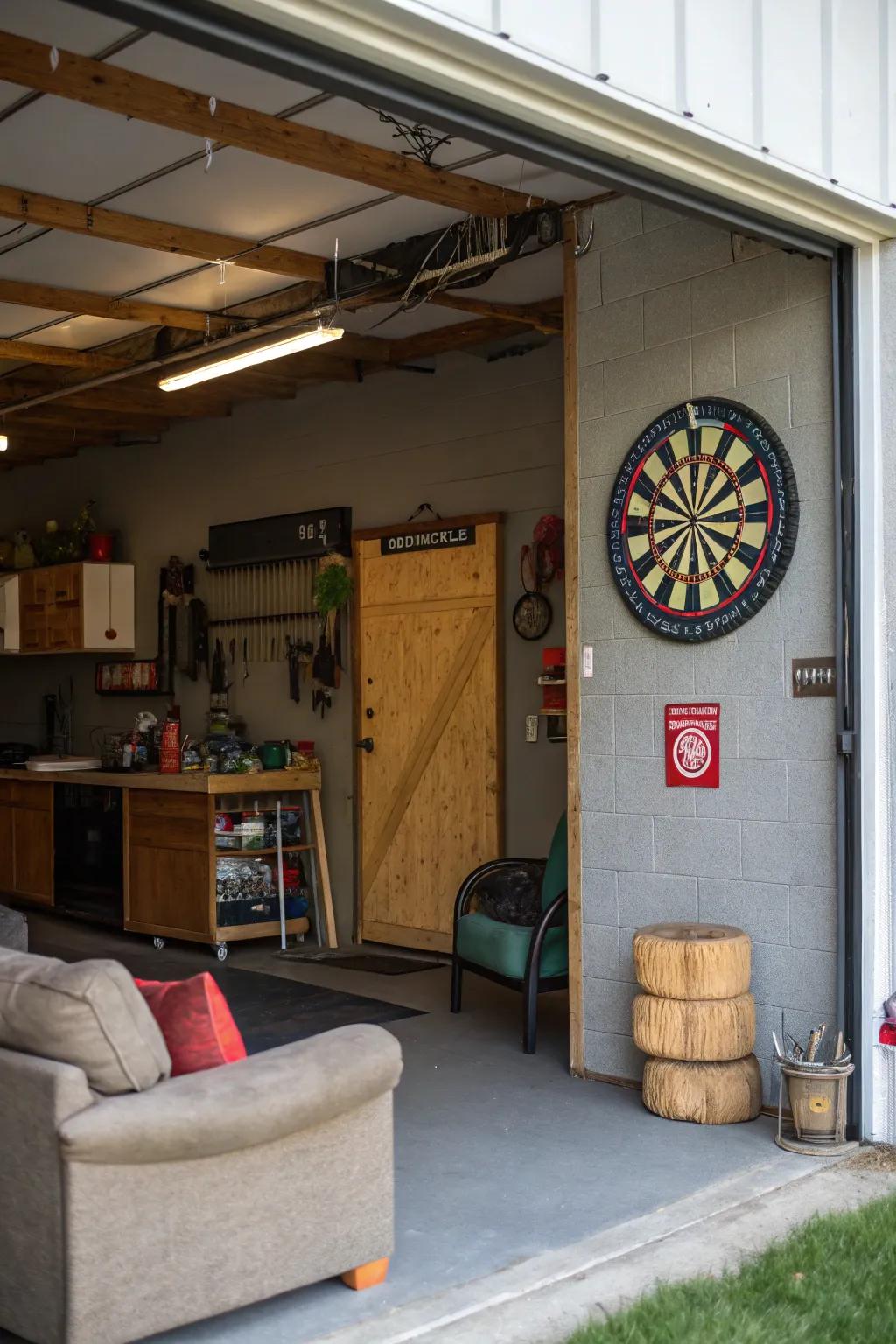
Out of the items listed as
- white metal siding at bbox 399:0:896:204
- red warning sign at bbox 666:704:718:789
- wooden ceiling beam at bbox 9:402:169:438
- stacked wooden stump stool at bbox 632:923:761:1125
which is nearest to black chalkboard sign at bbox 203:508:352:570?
wooden ceiling beam at bbox 9:402:169:438

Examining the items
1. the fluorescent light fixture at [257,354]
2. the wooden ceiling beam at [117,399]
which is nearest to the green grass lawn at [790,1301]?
the fluorescent light fixture at [257,354]

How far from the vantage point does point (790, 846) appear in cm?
467

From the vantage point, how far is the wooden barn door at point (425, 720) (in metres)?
7.57

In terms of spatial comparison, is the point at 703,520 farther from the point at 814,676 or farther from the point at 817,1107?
the point at 817,1107

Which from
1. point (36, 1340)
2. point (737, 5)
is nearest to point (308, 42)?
point (737, 5)

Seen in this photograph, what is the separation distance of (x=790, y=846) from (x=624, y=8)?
264 centimetres

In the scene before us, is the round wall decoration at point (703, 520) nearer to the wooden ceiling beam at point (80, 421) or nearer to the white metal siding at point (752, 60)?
the white metal siding at point (752, 60)

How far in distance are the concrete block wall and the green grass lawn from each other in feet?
3.79

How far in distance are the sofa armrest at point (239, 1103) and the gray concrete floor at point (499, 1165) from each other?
0.50 meters

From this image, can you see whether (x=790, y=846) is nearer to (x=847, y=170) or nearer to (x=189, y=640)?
(x=847, y=170)

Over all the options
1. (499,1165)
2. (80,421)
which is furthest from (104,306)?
(499,1165)

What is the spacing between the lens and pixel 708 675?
4.93 m

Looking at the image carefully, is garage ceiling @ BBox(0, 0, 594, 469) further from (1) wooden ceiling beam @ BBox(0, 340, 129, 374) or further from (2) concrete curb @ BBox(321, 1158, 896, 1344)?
(2) concrete curb @ BBox(321, 1158, 896, 1344)

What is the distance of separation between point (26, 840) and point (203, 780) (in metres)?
2.51
